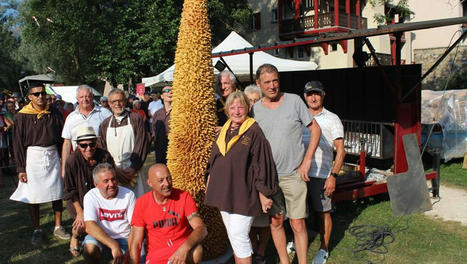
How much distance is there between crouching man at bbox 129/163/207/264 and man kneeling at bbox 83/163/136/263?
1.25 ft

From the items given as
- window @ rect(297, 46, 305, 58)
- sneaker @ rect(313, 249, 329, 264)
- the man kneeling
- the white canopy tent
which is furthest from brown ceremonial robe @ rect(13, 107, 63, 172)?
window @ rect(297, 46, 305, 58)

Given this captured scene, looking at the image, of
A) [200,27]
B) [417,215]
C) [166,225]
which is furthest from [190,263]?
[417,215]

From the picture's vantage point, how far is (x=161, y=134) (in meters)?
5.12

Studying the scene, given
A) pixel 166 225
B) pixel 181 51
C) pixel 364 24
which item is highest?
pixel 364 24

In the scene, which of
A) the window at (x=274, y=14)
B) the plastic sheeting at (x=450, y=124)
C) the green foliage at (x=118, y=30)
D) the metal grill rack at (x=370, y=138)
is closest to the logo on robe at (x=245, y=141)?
the metal grill rack at (x=370, y=138)

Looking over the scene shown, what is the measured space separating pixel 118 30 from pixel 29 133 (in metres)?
16.3

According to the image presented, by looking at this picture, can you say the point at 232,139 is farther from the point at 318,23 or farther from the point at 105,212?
the point at 318,23

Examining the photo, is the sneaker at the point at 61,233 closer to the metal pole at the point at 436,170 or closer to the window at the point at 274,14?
the metal pole at the point at 436,170

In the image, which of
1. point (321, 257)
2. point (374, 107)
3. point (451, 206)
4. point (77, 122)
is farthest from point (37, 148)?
point (451, 206)

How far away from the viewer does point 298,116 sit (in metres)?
3.55

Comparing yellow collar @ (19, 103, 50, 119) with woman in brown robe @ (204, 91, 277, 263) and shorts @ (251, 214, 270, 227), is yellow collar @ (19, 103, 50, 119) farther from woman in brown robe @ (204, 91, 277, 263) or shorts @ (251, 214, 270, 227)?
shorts @ (251, 214, 270, 227)

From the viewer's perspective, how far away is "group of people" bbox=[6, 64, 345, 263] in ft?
10.7

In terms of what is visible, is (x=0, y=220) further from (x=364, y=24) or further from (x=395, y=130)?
(x=364, y=24)

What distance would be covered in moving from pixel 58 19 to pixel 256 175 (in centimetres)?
2274
